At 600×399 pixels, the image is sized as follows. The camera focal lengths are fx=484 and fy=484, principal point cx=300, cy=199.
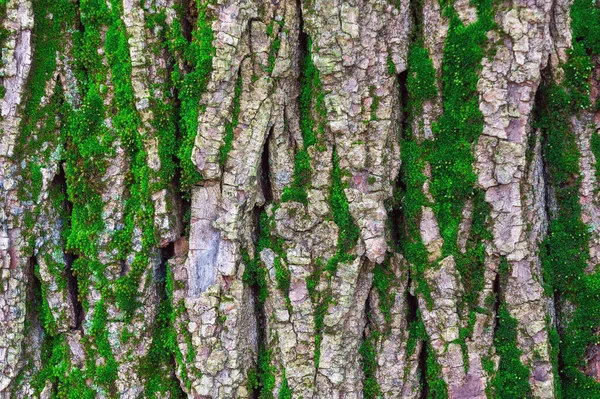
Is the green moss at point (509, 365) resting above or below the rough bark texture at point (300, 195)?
below

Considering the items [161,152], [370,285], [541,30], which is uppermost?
[541,30]

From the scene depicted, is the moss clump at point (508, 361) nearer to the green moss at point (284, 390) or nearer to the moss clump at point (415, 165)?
the moss clump at point (415, 165)

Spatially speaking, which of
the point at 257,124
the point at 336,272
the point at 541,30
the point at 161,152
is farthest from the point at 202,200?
the point at 541,30

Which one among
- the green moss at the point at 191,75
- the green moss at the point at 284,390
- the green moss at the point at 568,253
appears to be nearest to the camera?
the green moss at the point at 191,75

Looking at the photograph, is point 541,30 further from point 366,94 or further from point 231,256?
point 231,256

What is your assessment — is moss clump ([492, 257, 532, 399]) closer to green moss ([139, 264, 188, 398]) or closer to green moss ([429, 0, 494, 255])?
green moss ([429, 0, 494, 255])

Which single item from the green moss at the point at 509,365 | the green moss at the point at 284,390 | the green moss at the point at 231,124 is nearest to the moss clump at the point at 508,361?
the green moss at the point at 509,365

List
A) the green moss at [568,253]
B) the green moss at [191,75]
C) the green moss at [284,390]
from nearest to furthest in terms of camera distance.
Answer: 1. the green moss at [191,75]
2. the green moss at [284,390]
3. the green moss at [568,253]
